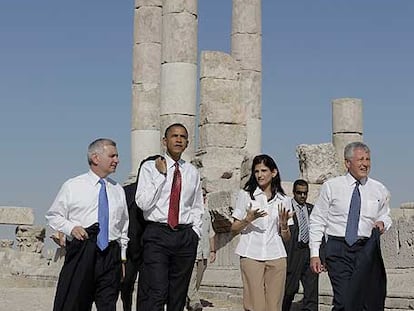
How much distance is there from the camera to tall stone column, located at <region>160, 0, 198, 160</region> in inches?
861

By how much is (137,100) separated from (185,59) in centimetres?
511

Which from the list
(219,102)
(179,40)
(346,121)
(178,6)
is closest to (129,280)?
(219,102)

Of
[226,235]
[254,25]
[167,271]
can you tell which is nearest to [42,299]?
[226,235]

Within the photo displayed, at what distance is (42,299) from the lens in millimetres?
14867

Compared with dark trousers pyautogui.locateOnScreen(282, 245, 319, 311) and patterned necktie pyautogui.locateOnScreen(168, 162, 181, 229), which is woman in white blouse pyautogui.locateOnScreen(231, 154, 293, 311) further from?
dark trousers pyautogui.locateOnScreen(282, 245, 319, 311)

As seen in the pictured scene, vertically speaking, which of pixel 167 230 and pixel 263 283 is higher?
pixel 167 230

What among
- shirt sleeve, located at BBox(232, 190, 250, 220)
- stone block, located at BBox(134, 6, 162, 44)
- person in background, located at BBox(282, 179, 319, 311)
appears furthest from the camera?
stone block, located at BBox(134, 6, 162, 44)

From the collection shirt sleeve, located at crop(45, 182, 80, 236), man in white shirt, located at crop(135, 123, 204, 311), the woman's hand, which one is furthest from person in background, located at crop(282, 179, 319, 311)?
shirt sleeve, located at crop(45, 182, 80, 236)

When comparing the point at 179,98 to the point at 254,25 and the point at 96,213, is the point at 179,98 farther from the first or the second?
the point at 96,213

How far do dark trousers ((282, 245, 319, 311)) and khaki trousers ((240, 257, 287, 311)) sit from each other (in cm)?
226

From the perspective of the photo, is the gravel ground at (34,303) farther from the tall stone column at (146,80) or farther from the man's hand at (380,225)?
the tall stone column at (146,80)

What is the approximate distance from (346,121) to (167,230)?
670 inches

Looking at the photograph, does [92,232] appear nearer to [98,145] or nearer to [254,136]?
[98,145]

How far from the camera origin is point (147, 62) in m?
26.8
